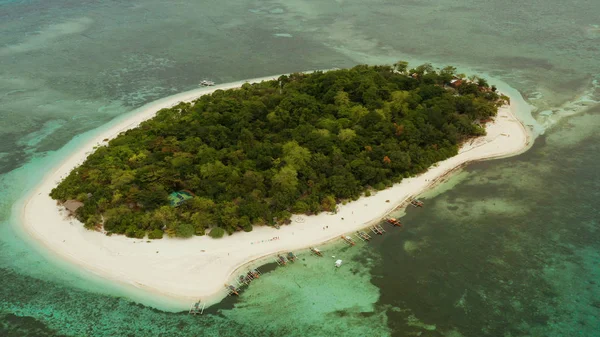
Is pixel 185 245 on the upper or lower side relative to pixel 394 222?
lower

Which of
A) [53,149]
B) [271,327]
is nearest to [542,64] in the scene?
[271,327]

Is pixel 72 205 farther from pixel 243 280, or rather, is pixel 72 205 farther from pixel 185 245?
pixel 243 280

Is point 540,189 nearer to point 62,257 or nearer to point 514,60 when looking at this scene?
point 514,60

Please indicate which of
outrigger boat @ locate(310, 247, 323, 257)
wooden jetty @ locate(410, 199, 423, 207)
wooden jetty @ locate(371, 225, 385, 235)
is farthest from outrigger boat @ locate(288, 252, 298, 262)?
wooden jetty @ locate(410, 199, 423, 207)

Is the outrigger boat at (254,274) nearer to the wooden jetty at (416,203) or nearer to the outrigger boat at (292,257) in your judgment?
the outrigger boat at (292,257)

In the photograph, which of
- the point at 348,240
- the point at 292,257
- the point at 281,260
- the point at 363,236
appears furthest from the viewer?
the point at 363,236

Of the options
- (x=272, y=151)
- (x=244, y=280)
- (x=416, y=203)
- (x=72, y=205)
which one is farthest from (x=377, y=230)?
(x=72, y=205)
